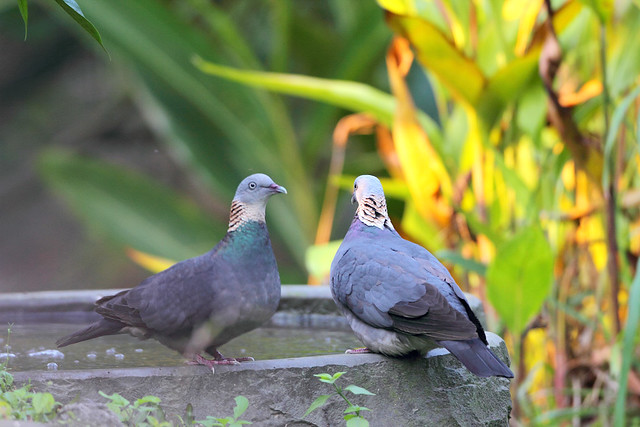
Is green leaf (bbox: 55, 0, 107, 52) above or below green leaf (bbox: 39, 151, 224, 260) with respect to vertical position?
below

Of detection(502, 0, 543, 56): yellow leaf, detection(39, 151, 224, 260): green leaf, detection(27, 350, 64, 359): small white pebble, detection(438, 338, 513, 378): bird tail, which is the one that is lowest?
detection(438, 338, 513, 378): bird tail

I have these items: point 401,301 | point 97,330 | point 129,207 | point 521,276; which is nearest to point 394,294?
point 401,301

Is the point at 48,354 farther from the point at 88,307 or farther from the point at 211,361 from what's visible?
the point at 211,361

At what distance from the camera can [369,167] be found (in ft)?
15.9

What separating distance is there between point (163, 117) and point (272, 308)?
3362 millimetres

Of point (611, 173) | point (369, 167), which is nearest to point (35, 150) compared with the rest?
point (369, 167)

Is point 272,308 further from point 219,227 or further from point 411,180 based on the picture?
point 219,227

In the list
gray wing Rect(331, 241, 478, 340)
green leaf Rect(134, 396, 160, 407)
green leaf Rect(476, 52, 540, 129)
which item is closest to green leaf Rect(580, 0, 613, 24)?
green leaf Rect(476, 52, 540, 129)

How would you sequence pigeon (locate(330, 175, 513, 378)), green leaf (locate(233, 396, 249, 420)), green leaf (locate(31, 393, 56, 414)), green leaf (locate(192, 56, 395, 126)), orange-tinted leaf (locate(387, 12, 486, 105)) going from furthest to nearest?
green leaf (locate(192, 56, 395, 126)) < orange-tinted leaf (locate(387, 12, 486, 105)) < pigeon (locate(330, 175, 513, 378)) < green leaf (locate(233, 396, 249, 420)) < green leaf (locate(31, 393, 56, 414))

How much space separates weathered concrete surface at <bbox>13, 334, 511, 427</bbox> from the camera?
1.62m

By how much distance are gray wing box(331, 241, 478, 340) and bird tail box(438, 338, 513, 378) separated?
0.02 meters

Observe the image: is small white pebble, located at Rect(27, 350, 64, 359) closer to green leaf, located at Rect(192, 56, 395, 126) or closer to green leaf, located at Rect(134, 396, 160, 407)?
green leaf, located at Rect(134, 396, 160, 407)

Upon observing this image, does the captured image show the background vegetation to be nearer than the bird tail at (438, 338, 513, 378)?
No

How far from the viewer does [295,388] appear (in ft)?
5.56
